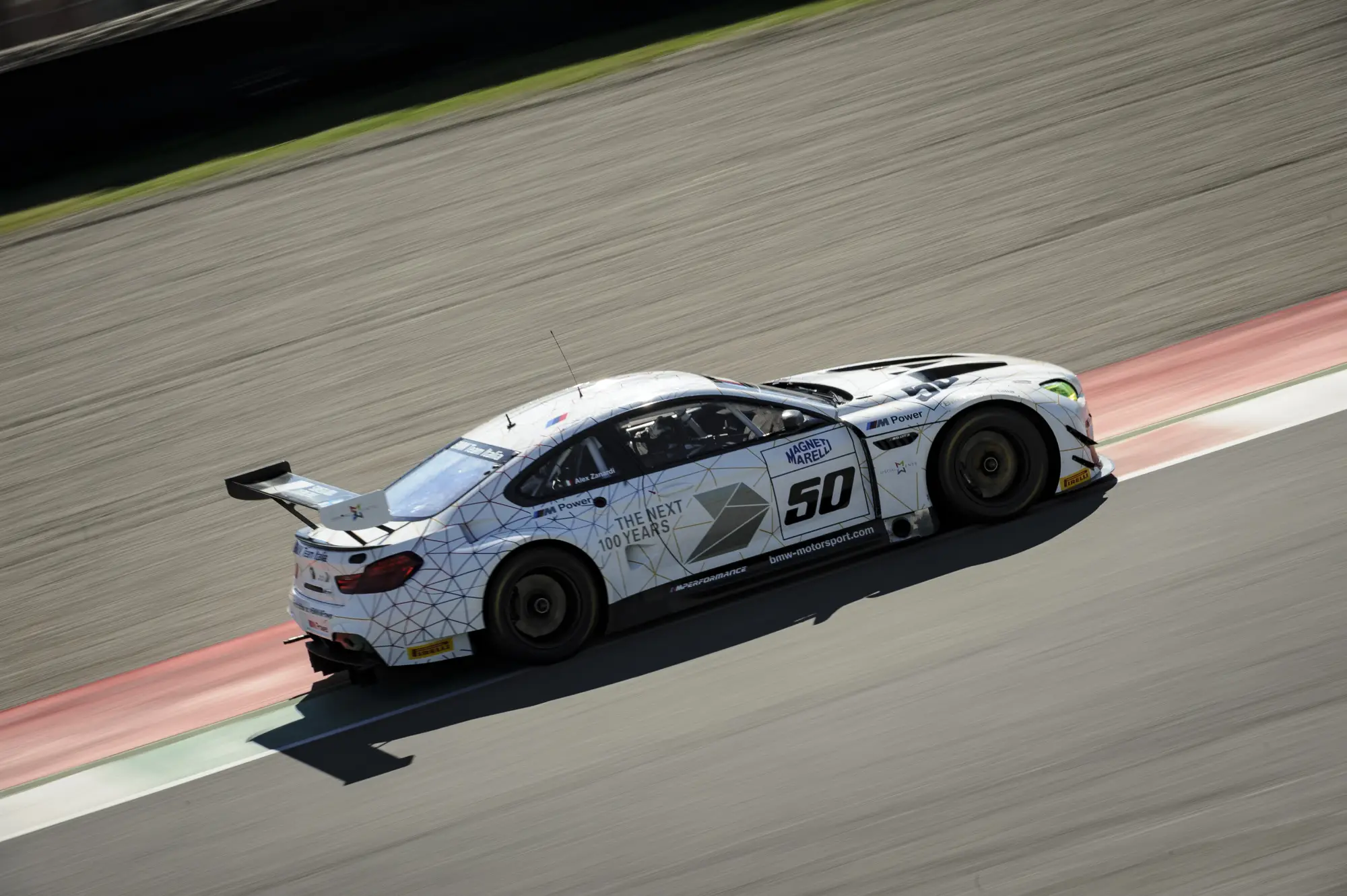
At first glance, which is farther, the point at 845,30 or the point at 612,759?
the point at 845,30

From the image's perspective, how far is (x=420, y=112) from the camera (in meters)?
15.3

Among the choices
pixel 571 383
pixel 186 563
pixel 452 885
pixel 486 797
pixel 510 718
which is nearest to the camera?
pixel 452 885

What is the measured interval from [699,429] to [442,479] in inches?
56.4

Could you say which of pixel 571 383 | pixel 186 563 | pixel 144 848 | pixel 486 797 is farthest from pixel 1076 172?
pixel 144 848

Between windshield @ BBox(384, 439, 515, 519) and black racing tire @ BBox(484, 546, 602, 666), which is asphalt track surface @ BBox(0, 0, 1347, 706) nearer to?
windshield @ BBox(384, 439, 515, 519)

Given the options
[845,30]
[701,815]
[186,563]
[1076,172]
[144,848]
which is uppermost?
[845,30]

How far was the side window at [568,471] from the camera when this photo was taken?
6.97 m

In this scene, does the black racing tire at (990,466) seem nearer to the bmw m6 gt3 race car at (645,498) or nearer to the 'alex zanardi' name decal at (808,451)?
the bmw m6 gt3 race car at (645,498)

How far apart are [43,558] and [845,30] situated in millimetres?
10724

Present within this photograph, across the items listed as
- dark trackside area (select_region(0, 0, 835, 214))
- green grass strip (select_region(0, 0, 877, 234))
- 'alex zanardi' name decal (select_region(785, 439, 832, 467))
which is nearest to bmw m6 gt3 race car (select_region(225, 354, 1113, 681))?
'alex zanardi' name decal (select_region(785, 439, 832, 467))

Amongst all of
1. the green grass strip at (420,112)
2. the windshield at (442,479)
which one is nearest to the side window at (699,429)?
the windshield at (442,479)

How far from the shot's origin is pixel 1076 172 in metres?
13.3

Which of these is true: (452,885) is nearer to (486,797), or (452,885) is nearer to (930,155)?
(486,797)

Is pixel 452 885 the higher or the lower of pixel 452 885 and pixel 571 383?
the lower
